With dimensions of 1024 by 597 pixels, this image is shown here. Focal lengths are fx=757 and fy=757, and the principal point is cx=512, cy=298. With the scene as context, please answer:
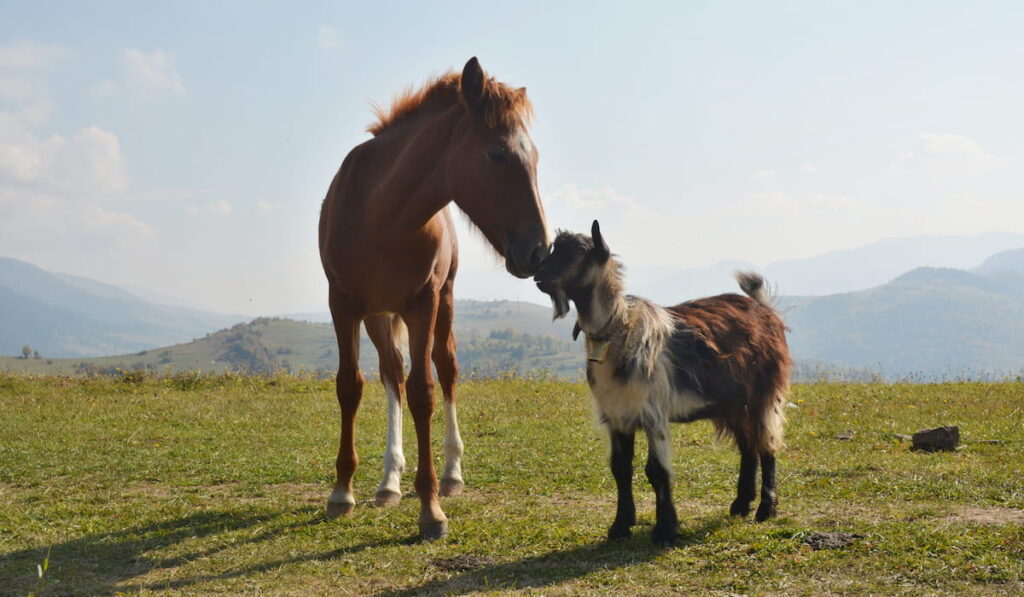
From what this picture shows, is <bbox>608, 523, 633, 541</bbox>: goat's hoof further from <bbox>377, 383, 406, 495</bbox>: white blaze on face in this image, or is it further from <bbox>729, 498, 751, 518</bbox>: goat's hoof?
<bbox>377, 383, 406, 495</bbox>: white blaze on face

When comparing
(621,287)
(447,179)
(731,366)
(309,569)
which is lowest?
(309,569)

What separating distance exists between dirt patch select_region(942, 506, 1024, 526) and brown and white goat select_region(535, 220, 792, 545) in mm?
1363

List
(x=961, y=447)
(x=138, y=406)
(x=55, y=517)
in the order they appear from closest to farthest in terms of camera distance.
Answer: (x=55, y=517), (x=961, y=447), (x=138, y=406)

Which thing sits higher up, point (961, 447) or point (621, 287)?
point (621, 287)

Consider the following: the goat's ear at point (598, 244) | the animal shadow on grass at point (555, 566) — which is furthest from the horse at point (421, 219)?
the animal shadow on grass at point (555, 566)

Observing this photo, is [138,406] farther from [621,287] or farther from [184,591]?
[621,287]

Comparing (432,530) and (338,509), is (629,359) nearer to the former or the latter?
(432,530)

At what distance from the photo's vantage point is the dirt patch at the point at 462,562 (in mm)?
5145

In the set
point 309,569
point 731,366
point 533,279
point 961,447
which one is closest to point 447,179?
point 533,279

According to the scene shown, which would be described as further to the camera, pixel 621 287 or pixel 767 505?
pixel 767 505

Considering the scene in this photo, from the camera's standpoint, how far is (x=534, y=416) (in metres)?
12.1

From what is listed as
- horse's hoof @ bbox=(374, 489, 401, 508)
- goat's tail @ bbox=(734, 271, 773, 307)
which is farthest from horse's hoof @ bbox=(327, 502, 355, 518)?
goat's tail @ bbox=(734, 271, 773, 307)

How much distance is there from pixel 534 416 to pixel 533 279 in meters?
7.08

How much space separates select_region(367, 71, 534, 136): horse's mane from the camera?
5.59 meters
